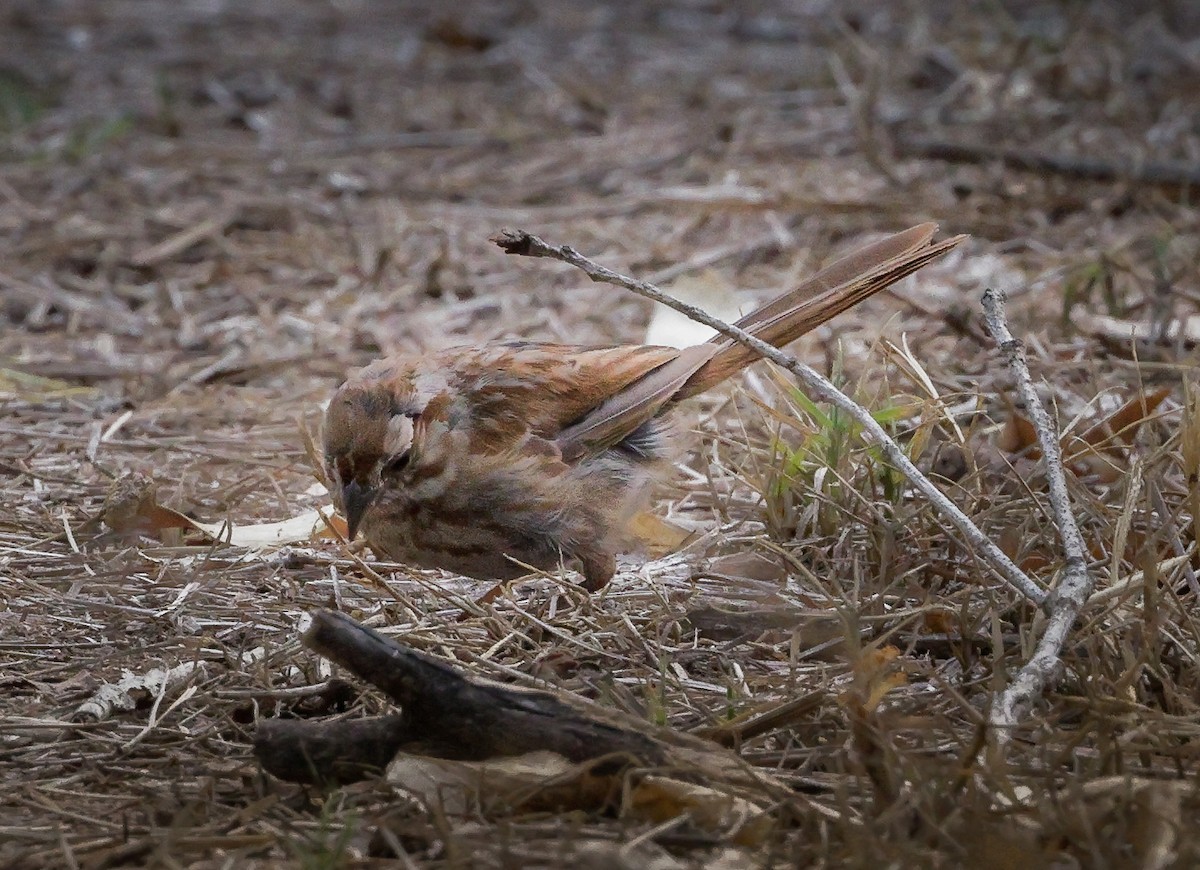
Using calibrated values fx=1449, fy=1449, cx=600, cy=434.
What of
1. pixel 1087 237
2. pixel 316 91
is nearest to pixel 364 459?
pixel 1087 237

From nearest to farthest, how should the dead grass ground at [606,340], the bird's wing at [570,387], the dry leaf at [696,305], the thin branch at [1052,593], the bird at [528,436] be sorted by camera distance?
the dead grass ground at [606,340] < the thin branch at [1052,593] < the bird at [528,436] < the bird's wing at [570,387] < the dry leaf at [696,305]

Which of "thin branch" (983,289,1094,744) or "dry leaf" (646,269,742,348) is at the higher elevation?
"thin branch" (983,289,1094,744)

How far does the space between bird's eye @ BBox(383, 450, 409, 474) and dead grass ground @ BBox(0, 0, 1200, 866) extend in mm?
302

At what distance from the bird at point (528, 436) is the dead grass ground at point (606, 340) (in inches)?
5.8

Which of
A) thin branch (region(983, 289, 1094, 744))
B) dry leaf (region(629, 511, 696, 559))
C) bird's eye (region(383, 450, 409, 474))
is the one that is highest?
thin branch (region(983, 289, 1094, 744))

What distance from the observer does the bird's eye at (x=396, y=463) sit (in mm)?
3383

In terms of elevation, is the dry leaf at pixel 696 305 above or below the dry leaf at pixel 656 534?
above

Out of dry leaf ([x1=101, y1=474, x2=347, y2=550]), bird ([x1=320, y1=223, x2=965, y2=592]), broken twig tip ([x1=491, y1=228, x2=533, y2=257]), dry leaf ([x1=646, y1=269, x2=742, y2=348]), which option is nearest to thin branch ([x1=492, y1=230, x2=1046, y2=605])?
broken twig tip ([x1=491, y1=228, x2=533, y2=257])

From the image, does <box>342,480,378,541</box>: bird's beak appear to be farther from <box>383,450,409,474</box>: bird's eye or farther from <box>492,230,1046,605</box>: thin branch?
<box>492,230,1046,605</box>: thin branch

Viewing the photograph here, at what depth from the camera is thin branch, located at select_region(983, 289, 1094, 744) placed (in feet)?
8.06

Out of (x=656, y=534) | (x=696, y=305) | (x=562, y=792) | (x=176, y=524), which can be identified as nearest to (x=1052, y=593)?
(x=562, y=792)

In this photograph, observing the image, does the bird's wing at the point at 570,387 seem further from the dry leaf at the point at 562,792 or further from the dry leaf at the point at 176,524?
the dry leaf at the point at 562,792

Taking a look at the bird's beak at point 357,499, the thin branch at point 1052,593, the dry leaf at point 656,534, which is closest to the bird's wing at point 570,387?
the dry leaf at point 656,534

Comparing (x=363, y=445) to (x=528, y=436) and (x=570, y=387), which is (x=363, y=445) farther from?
(x=570, y=387)
